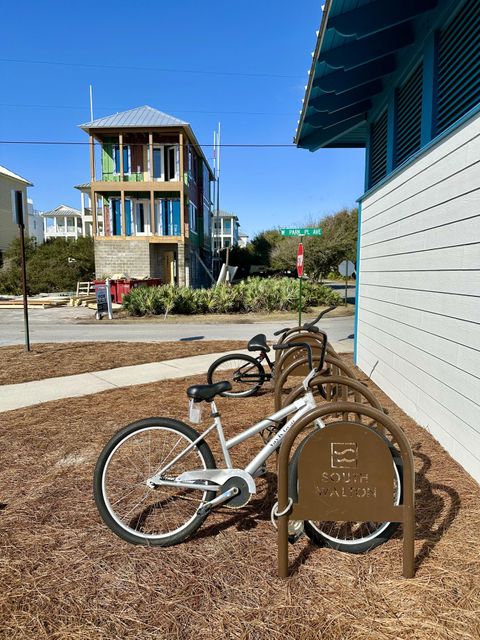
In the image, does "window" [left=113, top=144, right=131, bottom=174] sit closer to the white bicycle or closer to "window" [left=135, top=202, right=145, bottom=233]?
"window" [left=135, top=202, right=145, bottom=233]

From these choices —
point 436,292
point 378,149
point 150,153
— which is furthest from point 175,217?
point 436,292

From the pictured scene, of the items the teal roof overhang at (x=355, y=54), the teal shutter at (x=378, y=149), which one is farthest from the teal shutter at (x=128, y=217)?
the teal shutter at (x=378, y=149)

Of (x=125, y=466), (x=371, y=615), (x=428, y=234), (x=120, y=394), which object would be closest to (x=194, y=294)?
(x=120, y=394)

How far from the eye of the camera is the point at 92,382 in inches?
263

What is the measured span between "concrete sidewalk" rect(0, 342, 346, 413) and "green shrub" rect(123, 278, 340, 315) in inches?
365

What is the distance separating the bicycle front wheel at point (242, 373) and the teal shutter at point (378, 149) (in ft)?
12.3

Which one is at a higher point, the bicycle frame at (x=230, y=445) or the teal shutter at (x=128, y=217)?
the teal shutter at (x=128, y=217)

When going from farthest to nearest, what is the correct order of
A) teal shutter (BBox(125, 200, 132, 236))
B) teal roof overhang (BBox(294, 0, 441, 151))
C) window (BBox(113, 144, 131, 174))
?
teal shutter (BBox(125, 200, 132, 236)) < window (BBox(113, 144, 131, 174)) < teal roof overhang (BBox(294, 0, 441, 151))

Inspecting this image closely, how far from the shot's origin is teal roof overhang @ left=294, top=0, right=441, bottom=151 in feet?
14.4

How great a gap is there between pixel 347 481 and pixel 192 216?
92.5ft

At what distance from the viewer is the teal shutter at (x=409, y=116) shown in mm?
5484

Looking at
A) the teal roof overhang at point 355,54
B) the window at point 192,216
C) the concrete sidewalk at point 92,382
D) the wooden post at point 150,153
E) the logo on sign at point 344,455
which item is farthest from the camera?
the window at point 192,216

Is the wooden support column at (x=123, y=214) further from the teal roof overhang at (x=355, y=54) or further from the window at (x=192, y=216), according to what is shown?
the teal roof overhang at (x=355, y=54)

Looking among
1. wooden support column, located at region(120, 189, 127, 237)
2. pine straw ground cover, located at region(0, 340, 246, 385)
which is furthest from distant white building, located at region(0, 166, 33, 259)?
pine straw ground cover, located at region(0, 340, 246, 385)
